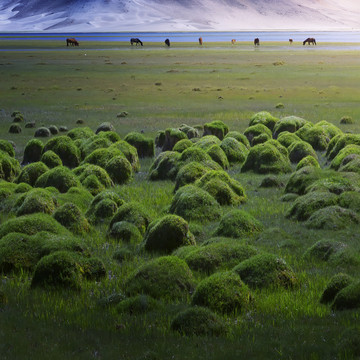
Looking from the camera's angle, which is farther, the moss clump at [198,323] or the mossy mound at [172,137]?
the mossy mound at [172,137]

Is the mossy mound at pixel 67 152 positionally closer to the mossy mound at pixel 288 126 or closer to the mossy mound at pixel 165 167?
the mossy mound at pixel 165 167

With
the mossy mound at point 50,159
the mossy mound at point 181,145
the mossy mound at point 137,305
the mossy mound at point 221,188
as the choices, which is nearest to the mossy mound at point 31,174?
the mossy mound at point 50,159

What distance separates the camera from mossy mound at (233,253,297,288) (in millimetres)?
11352

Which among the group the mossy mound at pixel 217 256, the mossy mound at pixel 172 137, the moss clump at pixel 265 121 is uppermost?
the mossy mound at pixel 217 256

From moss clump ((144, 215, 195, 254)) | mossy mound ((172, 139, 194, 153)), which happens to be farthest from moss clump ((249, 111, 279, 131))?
moss clump ((144, 215, 195, 254))

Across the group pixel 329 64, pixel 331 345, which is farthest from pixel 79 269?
pixel 329 64

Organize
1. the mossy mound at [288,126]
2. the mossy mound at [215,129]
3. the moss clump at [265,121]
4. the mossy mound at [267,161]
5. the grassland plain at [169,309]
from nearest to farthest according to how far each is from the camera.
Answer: the grassland plain at [169,309], the mossy mound at [267,161], the mossy mound at [215,129], the mossy mound at [288,126], the moss clump at [265,121]

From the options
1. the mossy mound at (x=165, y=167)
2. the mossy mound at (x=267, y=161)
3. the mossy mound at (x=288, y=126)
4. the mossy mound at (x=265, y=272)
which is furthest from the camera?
the mossy mound at (x=288, y=126)

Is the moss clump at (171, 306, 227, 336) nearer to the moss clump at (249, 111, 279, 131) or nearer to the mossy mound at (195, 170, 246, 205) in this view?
the mossy mound at (195, 170, 246, 205)

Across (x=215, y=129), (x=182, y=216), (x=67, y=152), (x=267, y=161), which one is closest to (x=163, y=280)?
(x=182, y=216)

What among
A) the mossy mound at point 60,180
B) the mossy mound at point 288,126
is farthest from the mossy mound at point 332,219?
the mossy mound at point 288,126

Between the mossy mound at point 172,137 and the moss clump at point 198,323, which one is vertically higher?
the moss clump at point 198,323

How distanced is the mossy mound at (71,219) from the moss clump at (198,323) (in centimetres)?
669

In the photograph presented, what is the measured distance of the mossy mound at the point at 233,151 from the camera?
2552cm
